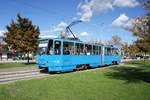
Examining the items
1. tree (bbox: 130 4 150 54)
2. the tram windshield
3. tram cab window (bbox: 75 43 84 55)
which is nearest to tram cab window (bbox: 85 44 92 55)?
tram cab window (bbox: 75 43 84 55)

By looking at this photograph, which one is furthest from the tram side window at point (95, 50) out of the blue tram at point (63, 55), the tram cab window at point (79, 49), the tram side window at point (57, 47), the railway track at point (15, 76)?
the railway track at point (15, 76)

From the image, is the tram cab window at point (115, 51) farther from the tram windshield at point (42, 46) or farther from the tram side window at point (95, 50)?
the tram windshield at point (42, 46)

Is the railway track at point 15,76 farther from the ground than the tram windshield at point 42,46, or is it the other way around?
the tram windshield at point 42,46

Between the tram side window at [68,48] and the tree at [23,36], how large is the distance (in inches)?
546

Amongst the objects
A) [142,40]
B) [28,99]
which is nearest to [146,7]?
[142,40]

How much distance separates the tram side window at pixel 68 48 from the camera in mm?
19125

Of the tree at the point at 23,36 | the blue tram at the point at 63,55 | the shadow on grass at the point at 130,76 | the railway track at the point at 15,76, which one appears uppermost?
the tree at the point at 23,36

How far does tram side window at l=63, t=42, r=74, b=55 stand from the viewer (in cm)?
1912

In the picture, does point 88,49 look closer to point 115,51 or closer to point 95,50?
point 95,50

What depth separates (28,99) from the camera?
8250mm

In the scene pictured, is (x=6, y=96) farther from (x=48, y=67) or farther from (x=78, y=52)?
Result: (x=78, y=52)

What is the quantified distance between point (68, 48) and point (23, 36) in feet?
47.8

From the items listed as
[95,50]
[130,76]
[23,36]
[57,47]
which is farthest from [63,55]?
[23,36]

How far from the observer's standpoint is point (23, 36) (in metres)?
32.6
